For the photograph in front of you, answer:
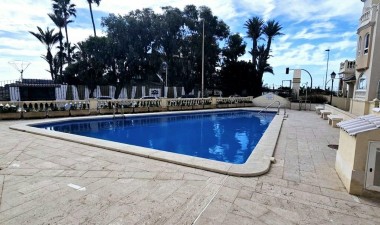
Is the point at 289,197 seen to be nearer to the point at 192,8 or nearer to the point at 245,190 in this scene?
the point at 245,190

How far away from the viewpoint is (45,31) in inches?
1105

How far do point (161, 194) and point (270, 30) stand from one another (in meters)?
30.4

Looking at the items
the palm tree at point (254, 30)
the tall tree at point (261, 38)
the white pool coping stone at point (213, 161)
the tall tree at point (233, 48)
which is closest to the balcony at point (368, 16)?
the white pool coping stone at point (213, 161)

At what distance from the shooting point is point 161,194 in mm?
3506

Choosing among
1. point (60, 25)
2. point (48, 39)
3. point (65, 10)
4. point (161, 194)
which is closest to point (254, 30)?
point (65, 10)

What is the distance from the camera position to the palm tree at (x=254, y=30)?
29.1 meters

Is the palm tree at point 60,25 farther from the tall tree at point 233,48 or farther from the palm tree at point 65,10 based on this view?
the tall tree at point 233,48

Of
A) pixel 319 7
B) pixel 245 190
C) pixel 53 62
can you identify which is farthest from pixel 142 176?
pixel 53 62

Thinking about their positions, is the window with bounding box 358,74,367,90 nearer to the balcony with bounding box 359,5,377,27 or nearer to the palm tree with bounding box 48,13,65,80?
the balcony with bounding box 359,5,377,27

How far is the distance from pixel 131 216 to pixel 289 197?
240 centimetres

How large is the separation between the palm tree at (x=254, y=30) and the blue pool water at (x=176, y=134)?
62.4ft

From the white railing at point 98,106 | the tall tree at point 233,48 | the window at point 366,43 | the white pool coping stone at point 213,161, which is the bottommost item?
the white pool coping stone at point 213,161

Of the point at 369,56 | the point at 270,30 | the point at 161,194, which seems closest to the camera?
the point at 161,194

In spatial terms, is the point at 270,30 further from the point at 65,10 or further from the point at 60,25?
the point at 60,25
